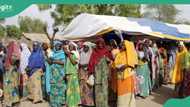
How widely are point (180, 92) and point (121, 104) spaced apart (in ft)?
9.15

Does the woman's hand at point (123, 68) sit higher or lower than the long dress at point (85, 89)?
higher

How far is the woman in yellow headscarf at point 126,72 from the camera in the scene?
6.86m

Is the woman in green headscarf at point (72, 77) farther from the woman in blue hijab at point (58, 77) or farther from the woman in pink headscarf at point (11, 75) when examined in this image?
the woman in pink headscarf at point (11, 75)

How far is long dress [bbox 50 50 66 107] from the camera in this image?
7746 millimetres

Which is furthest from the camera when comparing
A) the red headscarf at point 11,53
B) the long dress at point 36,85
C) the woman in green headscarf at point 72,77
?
the long dress at point 36,85

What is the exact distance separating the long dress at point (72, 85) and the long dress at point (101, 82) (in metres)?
0.36

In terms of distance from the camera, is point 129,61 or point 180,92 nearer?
point 129,61

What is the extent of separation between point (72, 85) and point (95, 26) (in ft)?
9.17

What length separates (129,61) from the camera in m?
6.86

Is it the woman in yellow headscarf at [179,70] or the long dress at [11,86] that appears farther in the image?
the woman in yellow headscarf at [179,70]

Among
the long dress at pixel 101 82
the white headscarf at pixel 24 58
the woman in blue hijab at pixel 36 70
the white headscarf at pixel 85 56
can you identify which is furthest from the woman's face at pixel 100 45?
the white headscarf at pixel 24 58

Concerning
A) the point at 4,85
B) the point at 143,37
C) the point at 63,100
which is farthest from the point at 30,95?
the point at 143,37

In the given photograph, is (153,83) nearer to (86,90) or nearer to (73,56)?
(86,90)

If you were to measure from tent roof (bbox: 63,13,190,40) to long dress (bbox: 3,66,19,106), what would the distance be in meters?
2.57
